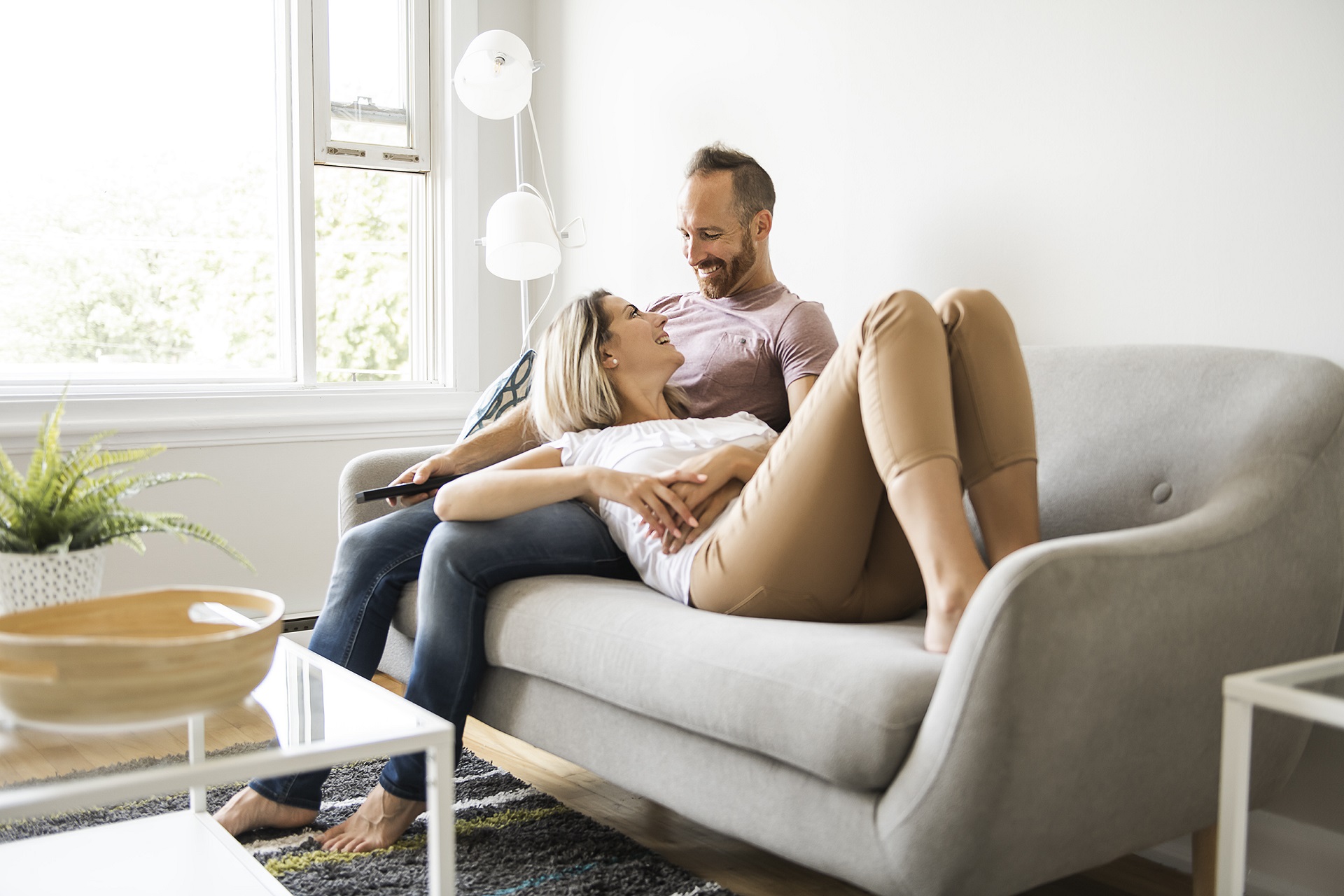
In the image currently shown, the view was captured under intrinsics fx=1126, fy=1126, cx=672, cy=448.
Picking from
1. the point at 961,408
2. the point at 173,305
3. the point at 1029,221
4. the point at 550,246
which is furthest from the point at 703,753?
the point at 173,305

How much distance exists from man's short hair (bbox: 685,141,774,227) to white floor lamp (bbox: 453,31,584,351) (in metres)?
0.71

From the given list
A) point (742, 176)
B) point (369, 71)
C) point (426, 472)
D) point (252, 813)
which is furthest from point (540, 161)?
point (252, 813)

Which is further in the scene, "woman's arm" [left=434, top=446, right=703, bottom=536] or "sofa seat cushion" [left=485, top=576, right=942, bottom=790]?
"woman's arm" [left=434, top=446, right=703, bottom=536]

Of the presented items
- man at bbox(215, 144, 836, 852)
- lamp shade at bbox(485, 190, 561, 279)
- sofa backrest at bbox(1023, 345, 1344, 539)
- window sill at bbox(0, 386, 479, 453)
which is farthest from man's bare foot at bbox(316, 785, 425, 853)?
lamp shade at bbox(485, 190, 561, 279)

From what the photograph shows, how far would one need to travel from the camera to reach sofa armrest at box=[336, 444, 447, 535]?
7.42 ft

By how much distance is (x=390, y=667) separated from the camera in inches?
84.5

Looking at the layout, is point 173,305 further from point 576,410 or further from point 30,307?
point 576,410

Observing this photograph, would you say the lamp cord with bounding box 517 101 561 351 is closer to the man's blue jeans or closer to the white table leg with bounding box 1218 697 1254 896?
the man's blue jeans

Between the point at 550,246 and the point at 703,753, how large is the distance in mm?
1891

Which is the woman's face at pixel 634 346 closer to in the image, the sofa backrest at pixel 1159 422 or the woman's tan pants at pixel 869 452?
the woman's tan pants at pixel 869 452

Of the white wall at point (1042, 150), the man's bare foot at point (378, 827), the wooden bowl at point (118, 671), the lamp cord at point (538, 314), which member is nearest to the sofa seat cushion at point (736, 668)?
the man's bare foot at point (378, 827)

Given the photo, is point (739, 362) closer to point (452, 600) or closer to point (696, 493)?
point (696, 493)

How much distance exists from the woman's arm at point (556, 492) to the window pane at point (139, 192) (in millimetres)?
1636

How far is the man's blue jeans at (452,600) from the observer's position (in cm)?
177
